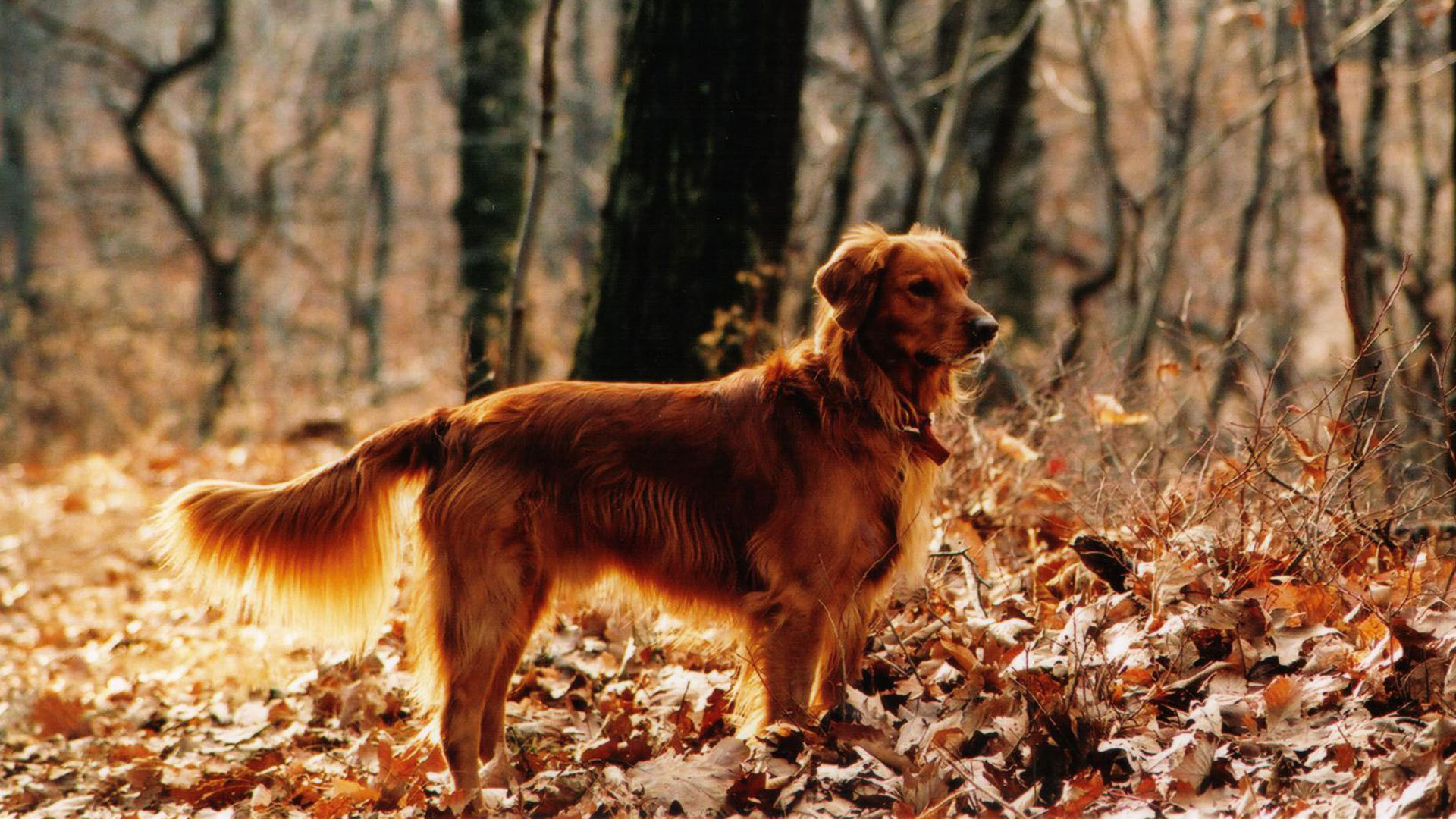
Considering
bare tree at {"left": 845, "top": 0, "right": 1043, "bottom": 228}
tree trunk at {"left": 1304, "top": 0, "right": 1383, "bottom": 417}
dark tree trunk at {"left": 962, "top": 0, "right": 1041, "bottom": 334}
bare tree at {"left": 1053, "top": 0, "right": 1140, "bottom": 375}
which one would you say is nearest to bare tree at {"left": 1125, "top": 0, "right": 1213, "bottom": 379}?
bare tree at {"left": 1053, "top": 0, "right": 1140, "bottom": 375}

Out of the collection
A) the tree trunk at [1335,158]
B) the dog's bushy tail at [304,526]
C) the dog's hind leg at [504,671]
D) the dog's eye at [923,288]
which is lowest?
the dog's hind leg at [504,671]

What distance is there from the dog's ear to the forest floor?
3.16 feet

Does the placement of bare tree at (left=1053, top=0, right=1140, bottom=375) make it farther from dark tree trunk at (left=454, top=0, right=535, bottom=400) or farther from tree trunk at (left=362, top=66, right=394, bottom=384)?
tree trunk at (left=362, top=66, right=394, bottom=384)

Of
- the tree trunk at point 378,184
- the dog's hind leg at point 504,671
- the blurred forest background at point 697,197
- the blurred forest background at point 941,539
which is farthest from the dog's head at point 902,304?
the tree trunk at point 378,184

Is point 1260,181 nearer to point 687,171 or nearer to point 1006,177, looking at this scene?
point 1006,177

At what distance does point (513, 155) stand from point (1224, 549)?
31.6 feet

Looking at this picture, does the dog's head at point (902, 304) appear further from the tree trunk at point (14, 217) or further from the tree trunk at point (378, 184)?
the tree trunk at point (14, 217)

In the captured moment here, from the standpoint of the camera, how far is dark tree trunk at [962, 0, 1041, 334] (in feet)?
42.6

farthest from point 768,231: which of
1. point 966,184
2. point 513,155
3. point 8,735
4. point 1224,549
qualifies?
point 966,184

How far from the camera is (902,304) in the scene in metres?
4.35

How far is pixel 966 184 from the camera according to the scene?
641 inches

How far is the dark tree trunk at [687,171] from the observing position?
6.23 m

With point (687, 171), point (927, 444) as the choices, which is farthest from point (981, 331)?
point (687, 171)

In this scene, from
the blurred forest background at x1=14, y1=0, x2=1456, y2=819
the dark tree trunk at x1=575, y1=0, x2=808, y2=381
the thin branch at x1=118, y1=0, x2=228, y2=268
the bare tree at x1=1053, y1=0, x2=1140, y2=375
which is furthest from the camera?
the thin branch at x1=118, y1=0, x2=228, y2=268
